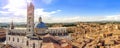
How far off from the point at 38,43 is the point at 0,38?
14491 millimetres

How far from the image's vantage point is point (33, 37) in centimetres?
2661

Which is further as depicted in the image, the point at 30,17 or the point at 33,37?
the point at 30,17

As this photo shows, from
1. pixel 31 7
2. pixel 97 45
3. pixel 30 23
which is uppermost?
pixel 31 7

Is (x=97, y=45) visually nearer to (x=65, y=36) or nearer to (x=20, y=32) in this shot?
(x=65, y=36)

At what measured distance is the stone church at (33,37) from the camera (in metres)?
25.8

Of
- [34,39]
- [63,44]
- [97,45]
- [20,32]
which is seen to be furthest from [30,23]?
[97,45]

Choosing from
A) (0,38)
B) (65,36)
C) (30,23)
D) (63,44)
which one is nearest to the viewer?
(63,44)

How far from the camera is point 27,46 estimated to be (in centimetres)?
2848

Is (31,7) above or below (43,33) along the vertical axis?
above

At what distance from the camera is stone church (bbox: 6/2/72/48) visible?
25.8 metres

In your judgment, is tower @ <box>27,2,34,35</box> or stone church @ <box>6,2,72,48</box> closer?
stone church @ <box>6,2,72,48</box>

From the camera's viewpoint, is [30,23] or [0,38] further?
[0,38]

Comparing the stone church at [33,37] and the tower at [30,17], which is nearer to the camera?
Result: the stone church at [33,37]

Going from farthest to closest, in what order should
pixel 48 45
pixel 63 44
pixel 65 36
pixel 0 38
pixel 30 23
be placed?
pixel 0 38
pixel 65 36
pixel 30 23
pixel 63 44
pixel 48 45
